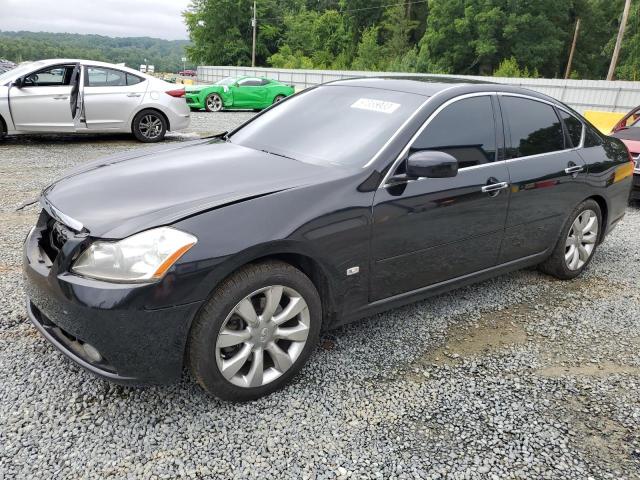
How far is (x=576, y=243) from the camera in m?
4.38

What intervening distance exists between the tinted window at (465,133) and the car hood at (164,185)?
0.69 metres

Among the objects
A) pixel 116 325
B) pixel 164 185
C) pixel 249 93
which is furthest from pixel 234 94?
pixel 116 325

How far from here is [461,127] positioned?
3350 millimetres

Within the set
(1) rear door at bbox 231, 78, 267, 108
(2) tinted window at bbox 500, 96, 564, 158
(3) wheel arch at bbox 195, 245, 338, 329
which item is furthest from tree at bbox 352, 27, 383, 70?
(3) wheel arch at bbox 195, 245, 338, 329

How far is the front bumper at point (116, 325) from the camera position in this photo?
7.23 ft

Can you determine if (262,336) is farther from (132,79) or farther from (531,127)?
(132,79)

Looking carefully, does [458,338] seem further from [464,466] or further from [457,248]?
[464,466]

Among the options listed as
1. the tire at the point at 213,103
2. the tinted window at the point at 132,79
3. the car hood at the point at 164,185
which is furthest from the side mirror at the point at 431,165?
the tire at the point at 213,103

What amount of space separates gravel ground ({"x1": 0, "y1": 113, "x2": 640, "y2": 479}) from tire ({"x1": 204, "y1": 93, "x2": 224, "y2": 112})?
14445 millimetres

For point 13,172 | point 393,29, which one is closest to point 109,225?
point 13,172

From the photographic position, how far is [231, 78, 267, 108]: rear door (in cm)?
1780

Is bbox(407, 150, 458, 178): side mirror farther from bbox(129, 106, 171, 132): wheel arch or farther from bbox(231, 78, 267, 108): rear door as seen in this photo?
bbox(231, 78, 267, 108): rear door

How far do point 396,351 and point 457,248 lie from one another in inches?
30.0

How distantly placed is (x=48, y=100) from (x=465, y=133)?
8254 millimetres
